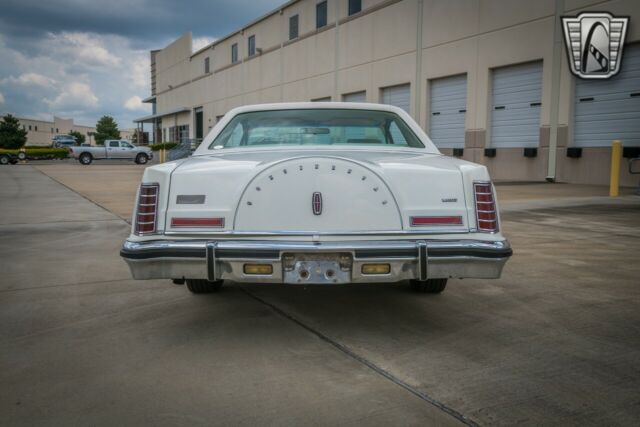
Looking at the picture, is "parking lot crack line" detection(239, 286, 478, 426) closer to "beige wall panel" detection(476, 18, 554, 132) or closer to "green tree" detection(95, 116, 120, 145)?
"beige wall panel" detection(476, 18, 554, 132)

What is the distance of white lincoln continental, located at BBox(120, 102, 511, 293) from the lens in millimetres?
3031

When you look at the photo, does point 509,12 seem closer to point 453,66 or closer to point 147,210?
point 453,66

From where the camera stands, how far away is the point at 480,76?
59.9ft

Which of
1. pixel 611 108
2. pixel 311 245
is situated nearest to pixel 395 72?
pixel 611 108

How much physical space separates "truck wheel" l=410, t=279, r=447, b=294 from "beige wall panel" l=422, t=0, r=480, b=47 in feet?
52.5

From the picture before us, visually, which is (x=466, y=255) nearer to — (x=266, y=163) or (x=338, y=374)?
(x=338, y=374)

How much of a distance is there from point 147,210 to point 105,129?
13430cm

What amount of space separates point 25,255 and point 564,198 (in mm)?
9901

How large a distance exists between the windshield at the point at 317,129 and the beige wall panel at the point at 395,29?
17552 millimetres

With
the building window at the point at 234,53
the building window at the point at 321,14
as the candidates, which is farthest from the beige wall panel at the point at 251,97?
the building window at the point at 321,14

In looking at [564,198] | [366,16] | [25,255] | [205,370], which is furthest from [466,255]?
[366,16]

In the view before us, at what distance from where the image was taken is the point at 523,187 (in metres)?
14.4

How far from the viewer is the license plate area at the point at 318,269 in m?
3.03

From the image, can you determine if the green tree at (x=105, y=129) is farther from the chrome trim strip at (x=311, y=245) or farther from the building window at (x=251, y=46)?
the chrome trim strip at (x=311, y=245)
